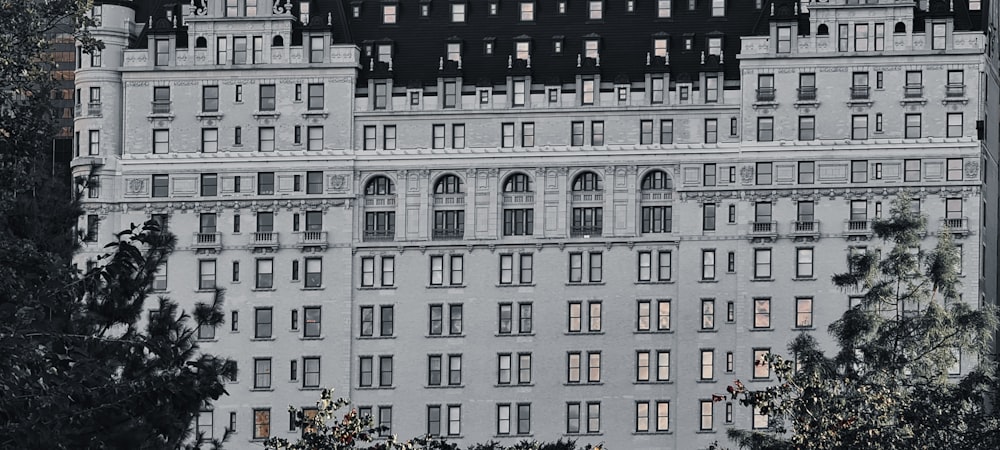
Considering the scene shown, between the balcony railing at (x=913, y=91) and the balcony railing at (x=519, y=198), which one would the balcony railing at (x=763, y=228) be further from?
the balcony railing at (x=519, y=198)

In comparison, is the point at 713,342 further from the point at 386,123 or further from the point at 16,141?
the point at 16,141

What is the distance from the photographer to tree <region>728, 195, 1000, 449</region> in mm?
101375

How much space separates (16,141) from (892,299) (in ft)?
224

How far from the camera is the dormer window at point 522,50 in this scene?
191750 mm

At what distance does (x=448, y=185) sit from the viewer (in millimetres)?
189000

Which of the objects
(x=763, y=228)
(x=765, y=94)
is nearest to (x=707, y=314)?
(x=763, y=228)

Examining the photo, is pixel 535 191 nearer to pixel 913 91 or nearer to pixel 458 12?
pixel 458 12

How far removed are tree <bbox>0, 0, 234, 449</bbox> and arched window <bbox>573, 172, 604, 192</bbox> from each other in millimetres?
100904

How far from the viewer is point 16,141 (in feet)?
264

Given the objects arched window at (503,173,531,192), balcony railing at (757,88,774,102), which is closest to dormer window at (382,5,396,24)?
arched window at (503,173,531,192)

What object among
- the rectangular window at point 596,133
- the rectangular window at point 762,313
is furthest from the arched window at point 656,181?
the rectangular window at point 762,313

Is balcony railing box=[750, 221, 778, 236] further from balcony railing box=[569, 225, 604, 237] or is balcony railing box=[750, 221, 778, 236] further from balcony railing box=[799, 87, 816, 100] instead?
balcony railing box=[569, 225, 604, 237]

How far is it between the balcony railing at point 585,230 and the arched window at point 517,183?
4.15m

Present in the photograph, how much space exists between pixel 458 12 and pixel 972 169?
125 feet
